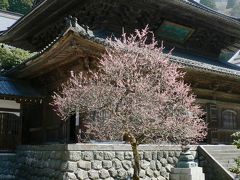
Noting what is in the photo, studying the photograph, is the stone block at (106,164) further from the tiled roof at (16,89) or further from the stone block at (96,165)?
the tiled roof at (16,89)

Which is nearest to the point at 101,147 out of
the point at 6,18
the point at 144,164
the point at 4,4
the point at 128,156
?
the point at 128,156

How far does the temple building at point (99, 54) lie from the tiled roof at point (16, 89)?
40 millimetres

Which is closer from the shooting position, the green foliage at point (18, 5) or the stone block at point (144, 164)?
the stone block at point (144, 164)

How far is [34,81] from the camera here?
15086mm

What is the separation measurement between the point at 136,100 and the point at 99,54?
9.48 feet

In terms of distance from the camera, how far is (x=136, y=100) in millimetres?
8344

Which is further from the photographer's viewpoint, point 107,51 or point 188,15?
point 188,15

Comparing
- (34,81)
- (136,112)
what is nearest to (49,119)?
(34,81)

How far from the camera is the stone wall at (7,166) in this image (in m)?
12.9

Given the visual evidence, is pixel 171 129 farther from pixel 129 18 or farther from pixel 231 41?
pixel 231 41

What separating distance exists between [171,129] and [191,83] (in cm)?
604

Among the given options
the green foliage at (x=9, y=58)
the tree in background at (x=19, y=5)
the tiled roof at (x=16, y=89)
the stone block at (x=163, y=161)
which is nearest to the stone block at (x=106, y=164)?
the stone block at (x=163, y=161)

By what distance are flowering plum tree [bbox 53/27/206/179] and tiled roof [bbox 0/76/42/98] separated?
4393mm

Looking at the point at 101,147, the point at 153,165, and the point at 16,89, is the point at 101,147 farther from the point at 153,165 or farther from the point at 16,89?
the point at 16,89
